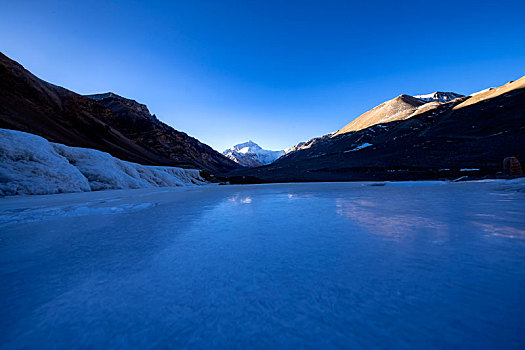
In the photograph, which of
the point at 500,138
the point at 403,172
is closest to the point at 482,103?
the point at 500,138

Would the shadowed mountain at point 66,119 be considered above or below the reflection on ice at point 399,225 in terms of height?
above

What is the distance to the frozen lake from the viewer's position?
2.79 ft

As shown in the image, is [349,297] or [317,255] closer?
[349,297]

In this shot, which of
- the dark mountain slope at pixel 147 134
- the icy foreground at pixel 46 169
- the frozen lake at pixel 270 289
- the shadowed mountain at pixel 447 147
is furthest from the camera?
the dark mountain slope at pixel 147 134

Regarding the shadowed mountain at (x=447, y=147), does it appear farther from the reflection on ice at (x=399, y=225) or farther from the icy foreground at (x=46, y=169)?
the reflection on ice at (x=399, y=225)

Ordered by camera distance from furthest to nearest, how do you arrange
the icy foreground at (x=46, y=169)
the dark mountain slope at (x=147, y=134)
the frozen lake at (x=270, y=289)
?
the dark mountain slope at (x=147, y=134) → the icy foreground at (x=46, y=169) → the frozen lake at (x=270, y=289)

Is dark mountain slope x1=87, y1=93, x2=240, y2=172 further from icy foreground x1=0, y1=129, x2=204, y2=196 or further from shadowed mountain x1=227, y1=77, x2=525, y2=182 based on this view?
icy foreground x1=0, y1=129, x2=204, y2=196

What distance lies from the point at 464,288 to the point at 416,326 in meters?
0.52

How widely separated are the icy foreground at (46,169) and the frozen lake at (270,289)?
7.62 meters

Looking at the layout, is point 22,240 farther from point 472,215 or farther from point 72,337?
point 472,215

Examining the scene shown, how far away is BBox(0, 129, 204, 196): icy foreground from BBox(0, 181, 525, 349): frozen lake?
7.62 m

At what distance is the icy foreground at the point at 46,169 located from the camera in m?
7.35

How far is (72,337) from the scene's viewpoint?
34.5 inches

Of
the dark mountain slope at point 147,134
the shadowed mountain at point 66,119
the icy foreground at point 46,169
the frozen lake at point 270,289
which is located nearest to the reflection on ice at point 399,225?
the frozen lake at point 270,289
